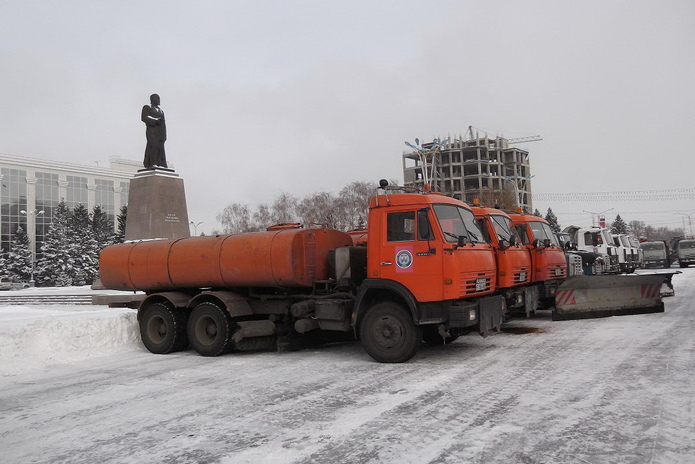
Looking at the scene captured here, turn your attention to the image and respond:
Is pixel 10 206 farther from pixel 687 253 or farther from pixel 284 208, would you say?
pixel 687 253

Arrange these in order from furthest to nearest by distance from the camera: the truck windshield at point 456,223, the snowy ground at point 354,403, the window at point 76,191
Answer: the window at point 76,191, the truck windshield at point 456,223, the snowy ground at point 354,403

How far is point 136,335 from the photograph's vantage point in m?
11.8

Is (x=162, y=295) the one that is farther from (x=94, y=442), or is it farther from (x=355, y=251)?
(x=94, y=442)

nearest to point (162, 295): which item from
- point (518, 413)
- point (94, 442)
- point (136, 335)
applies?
point (136, 335)

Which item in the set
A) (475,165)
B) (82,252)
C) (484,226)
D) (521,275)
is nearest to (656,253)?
(521,275)

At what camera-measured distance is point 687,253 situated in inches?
1743

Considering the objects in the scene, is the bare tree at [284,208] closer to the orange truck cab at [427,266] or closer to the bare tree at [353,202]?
the bare tree at [353,202]

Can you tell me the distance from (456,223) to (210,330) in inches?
197

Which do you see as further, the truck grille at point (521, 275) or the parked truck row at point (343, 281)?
the truck grille at point (521, 275)

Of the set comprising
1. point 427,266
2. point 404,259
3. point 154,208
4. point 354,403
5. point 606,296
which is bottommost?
point 354,403

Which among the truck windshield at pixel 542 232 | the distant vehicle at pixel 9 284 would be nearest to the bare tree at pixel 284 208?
the distant vehicle at pixel 9 284

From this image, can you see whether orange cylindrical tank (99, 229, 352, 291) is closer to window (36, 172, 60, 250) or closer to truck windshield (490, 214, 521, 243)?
truck windshield (490, 214, 521, 243)

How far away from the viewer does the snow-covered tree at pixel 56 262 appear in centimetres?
5666

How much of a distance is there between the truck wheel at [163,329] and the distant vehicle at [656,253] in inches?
1639
